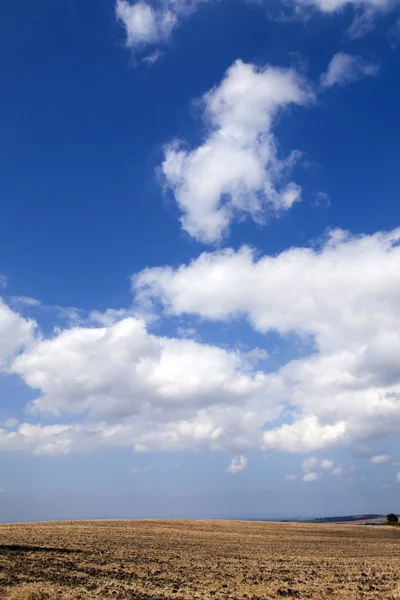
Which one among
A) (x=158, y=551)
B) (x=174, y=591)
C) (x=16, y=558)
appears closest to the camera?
(x=174, y=591)

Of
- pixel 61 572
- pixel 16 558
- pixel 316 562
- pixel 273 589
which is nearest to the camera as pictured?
pixel 273 589

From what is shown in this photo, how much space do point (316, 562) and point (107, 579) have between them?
64.5ft

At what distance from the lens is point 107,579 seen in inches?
993

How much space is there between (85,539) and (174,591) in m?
27.4

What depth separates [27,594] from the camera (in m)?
20.1

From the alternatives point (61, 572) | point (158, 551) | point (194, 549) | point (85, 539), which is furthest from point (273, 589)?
point (85, 539)

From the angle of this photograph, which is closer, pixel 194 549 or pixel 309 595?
pixel 309 595

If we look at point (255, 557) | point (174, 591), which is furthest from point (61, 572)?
point (255, 557)

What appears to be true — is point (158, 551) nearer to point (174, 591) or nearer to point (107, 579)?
point (107, 579)

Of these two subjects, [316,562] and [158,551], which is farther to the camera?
[158,551]

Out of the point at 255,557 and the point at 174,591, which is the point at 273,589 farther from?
the point at 255,557

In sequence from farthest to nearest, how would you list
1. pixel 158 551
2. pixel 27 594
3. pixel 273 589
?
pixel 158 551 → pixel 273 589 → pixel 27 594

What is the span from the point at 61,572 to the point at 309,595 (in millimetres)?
13912

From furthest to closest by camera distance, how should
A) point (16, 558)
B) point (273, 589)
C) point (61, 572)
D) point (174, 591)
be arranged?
point (16, 558), point (61, 572), point (273, 589), point (174, 591)
